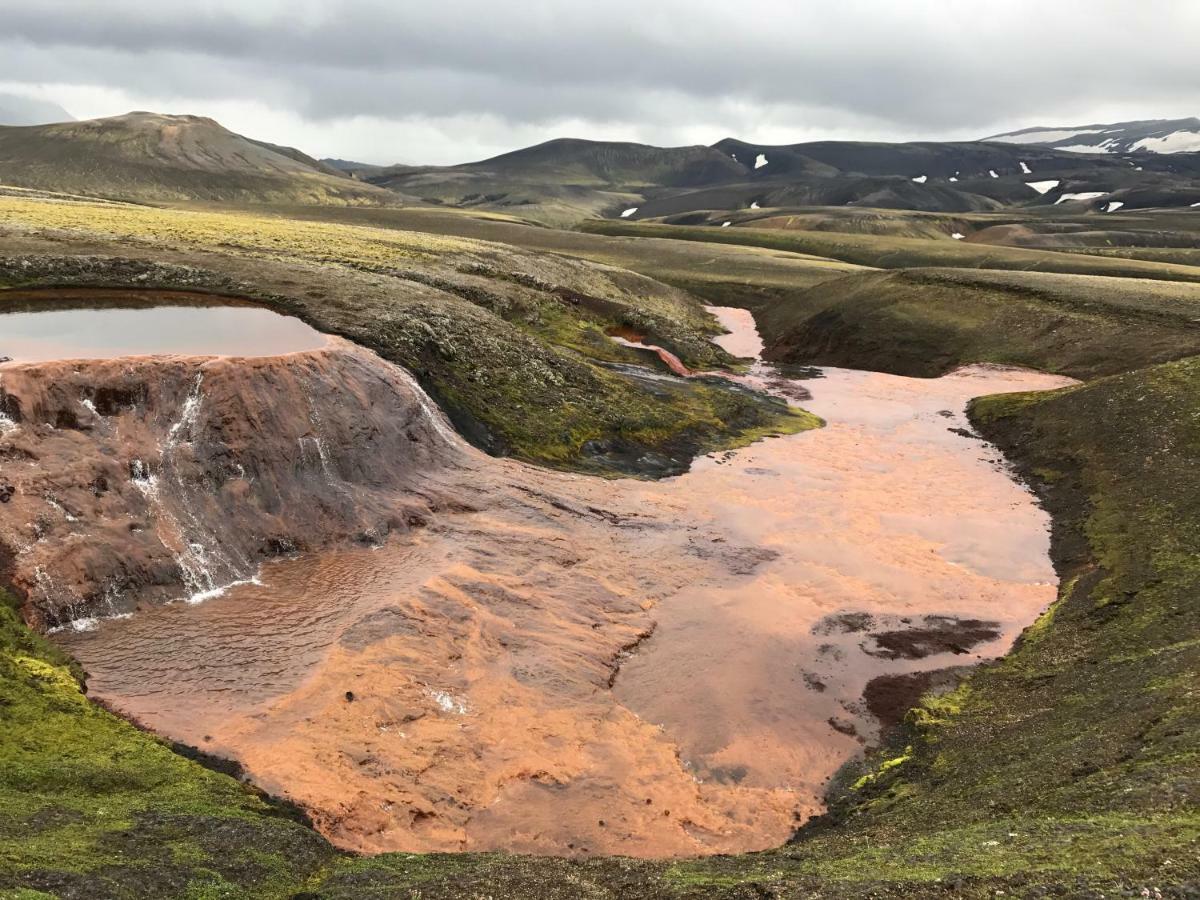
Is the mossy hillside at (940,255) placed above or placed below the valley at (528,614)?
above

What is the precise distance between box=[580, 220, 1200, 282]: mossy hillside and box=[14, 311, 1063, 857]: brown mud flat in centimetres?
9169

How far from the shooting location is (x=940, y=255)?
479 ft

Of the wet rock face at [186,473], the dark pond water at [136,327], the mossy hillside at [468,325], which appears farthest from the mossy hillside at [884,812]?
the mossy hillside at [468,325]

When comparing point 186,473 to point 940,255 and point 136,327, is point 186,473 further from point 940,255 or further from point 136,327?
point 940,255

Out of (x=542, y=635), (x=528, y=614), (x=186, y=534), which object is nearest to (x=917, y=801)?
(x=542, y=635)

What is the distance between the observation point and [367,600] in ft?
95.4

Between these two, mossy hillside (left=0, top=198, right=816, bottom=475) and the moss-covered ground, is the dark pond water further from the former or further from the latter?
the moss-covered ground

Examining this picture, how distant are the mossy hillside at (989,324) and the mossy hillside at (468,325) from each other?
67.8ft

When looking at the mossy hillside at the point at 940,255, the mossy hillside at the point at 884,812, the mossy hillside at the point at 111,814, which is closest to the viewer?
the mossy hillside at the point at 884,812

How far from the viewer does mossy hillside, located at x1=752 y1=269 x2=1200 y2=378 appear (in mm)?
68500

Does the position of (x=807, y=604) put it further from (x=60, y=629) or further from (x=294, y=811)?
(x=60, y=629)

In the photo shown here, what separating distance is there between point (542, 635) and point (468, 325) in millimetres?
31084

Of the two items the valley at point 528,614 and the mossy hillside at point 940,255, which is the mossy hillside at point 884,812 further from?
the mossy hillside at point 940,255

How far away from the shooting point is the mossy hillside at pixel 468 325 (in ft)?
153
